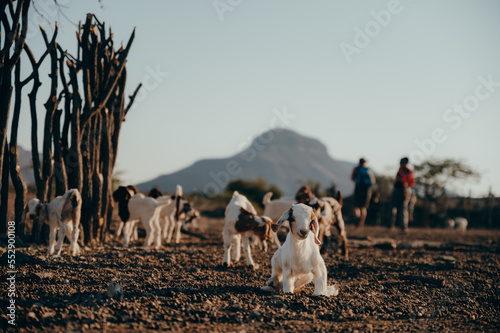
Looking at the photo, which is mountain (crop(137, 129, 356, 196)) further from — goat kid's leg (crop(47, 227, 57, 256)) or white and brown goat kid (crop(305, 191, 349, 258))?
goat kid's leg (crop(47, 227, 57, 256))

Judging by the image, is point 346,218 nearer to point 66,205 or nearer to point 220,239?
point 220,239

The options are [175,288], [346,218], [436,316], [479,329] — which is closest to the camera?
[479,329]

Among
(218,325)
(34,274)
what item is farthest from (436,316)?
(34,274)

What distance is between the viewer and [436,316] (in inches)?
238

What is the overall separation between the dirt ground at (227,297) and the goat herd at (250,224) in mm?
307

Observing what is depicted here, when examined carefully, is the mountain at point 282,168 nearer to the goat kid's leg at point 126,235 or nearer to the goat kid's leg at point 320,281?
the goat kid's leg at point 126,235

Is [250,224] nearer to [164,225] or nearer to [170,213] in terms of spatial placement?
[170,213]

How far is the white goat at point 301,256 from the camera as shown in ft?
21.6

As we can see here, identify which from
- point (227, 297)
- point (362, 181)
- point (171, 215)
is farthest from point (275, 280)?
point (362, 181)

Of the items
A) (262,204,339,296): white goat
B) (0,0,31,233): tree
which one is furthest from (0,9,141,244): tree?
(262,204,339,296): white goat

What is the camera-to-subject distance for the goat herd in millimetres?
6688

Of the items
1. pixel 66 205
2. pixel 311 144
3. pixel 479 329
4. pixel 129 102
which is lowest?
pixel 479 329

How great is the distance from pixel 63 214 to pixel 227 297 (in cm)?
448

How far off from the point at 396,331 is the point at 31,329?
12.1ft
